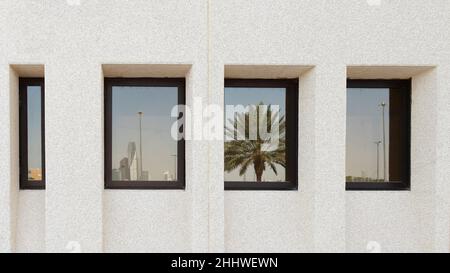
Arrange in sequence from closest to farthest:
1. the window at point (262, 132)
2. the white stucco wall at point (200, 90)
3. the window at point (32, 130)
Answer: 1. the white stucco wall at point (200, 90)
2. the window at point (32, 130)
3. the window at point (262, 132)

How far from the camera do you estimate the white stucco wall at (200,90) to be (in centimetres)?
329

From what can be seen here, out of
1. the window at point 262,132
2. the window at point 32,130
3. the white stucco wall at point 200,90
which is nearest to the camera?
the white stucco wall at point 200,90

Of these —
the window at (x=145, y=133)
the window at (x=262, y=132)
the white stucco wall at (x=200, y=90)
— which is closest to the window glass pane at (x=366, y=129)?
the white stucco wall at (x=200, y=90)

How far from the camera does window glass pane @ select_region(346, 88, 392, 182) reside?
3.81 metres

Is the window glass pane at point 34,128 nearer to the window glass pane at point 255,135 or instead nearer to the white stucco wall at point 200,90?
the white stucco wall at point 200,90

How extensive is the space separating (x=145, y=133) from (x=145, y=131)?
0.02 metres

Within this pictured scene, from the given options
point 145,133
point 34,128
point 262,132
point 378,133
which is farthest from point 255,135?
point 34,128

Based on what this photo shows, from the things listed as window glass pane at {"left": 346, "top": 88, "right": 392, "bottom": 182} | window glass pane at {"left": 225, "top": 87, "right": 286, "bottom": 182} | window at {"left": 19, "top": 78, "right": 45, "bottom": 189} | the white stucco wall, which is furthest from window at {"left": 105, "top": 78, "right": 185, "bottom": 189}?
window glass pane at {"left": 346, "top": 88, "right": 392, "bottom": 182}

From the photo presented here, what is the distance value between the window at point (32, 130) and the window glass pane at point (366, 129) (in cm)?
328

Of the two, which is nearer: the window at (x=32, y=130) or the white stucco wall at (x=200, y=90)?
the white stucco wall at (x=200, y=90)

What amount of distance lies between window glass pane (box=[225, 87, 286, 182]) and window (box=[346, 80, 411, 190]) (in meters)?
0.77

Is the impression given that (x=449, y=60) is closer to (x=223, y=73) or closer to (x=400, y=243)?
(x=400, y=243)

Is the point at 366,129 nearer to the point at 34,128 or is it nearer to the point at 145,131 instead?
the point at 145,131

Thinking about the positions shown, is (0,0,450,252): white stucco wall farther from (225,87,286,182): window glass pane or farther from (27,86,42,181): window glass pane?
(225,87,286,182): window glass pane
